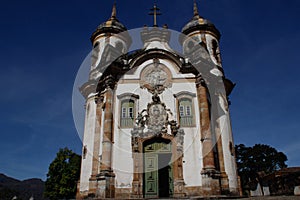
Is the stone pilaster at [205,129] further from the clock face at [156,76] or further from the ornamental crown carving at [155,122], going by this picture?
the clock face at [156,76]

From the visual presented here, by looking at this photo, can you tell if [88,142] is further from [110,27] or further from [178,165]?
[110,27]

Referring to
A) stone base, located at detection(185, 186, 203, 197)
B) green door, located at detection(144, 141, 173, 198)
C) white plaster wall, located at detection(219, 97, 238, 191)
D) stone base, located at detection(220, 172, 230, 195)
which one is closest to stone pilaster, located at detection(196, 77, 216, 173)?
stone base, located at detection(185, 186, 203, 197)

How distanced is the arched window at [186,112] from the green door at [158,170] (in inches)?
64.8

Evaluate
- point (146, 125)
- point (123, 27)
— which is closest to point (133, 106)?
point (146, 125)

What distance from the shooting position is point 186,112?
624 inches

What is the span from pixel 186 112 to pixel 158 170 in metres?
3.85

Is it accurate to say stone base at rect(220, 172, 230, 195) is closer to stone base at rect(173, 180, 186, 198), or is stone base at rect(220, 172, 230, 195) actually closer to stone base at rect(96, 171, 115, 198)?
stone base at rect(173, 180, 186, 198)

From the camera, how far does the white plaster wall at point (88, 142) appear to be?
1638 cm

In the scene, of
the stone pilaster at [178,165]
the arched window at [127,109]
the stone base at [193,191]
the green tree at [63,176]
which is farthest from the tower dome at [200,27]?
the green tree at [63,176]

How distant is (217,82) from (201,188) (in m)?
7.06

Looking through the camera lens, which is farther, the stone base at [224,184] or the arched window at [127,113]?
the arched window at [127,113]

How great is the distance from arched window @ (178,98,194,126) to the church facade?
6 centimetres

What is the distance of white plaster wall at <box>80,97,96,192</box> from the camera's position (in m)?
16.4

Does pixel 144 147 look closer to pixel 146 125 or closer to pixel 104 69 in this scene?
pixel 146 125
